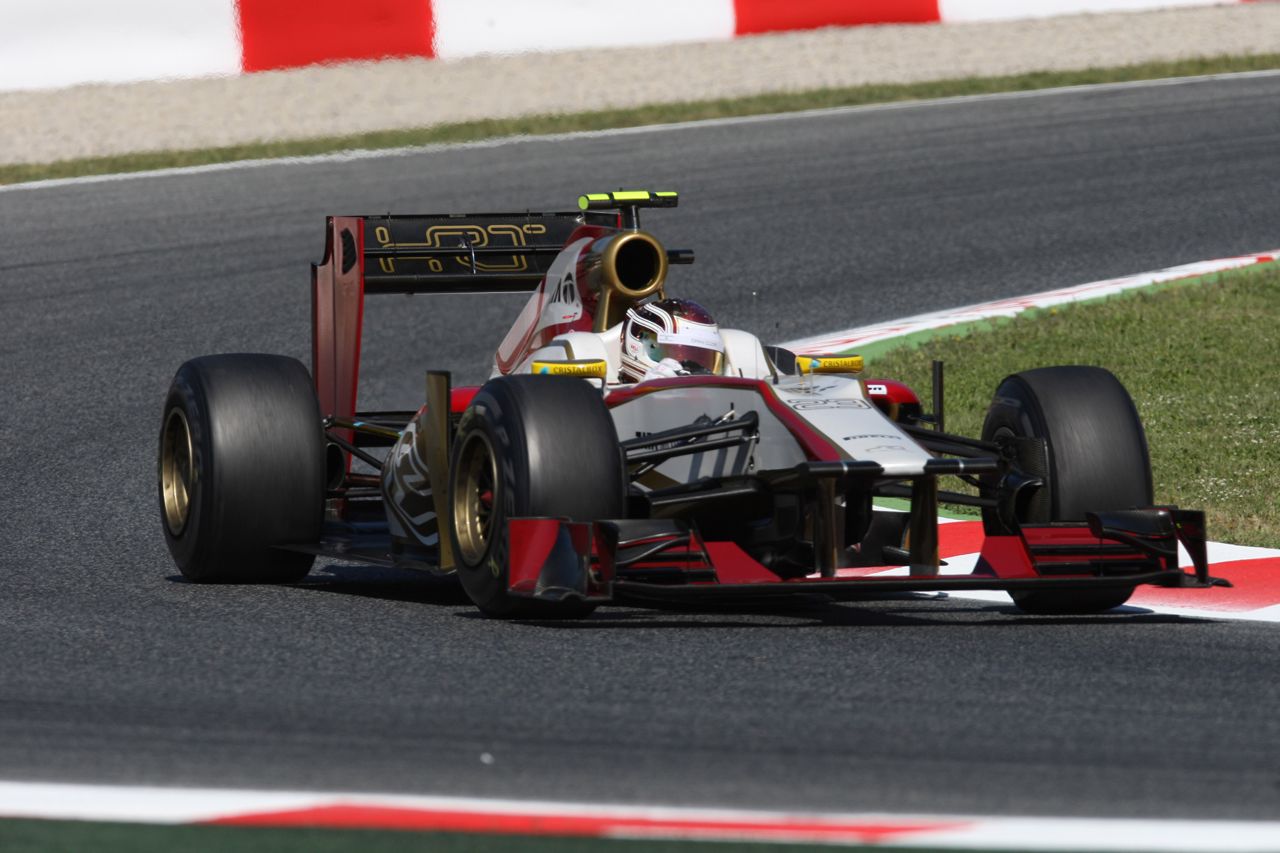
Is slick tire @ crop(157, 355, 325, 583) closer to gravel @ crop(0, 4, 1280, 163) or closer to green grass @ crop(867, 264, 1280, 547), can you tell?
green grass @ crop(867, 264, 1280, 547)

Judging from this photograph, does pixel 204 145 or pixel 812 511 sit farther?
pixel 204 145

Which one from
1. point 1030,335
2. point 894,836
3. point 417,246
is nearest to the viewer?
point 894,836

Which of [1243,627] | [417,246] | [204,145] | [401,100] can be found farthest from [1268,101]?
[1243,627]

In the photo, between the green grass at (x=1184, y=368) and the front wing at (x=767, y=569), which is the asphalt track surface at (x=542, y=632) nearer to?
the front wing at (x=767, y=569)

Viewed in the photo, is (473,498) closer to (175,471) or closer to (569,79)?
(175,471)

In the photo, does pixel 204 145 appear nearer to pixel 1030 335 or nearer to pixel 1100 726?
pixel 1030 335

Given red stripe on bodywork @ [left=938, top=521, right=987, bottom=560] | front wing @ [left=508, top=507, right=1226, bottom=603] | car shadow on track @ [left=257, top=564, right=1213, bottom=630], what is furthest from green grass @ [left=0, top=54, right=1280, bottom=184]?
front wing @ [left=508, top=507, right=1226, bottom=603]

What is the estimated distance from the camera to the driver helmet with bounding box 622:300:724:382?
764cm

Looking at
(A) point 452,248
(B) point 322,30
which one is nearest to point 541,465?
(A) point 452,248

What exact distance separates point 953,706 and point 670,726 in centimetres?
72

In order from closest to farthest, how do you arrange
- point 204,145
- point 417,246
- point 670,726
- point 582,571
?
1. point 670,726
2. point 582,571
3. point 417,246
4. point 204,145

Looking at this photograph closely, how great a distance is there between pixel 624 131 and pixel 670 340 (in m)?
10.7

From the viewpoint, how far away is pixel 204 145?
58.1 ft

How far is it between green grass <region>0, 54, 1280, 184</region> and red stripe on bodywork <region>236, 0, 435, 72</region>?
0.87 metres
